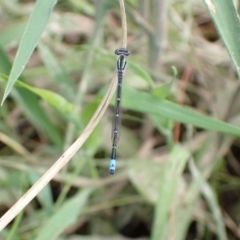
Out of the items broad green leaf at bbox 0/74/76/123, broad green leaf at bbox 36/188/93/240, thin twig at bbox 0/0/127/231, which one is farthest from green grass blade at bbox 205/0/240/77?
broad green leaf at bbox 36/188/93/240

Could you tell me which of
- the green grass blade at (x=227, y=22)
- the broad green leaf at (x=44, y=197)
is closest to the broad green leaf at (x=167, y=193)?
the broad green leaf at (x=44, y=197)

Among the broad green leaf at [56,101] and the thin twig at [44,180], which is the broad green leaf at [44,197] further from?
the thin twig at [44,180]

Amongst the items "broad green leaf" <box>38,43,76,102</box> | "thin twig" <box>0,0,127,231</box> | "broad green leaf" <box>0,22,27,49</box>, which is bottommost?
"thin twig" <box>0,0,127,231</box>

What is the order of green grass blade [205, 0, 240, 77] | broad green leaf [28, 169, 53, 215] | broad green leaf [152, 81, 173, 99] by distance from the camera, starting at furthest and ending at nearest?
broad green leaf [28, 169, 53, 215], broad green leaf [152, 81, 173, 99], green grass blade [205, 0, 240, 77]

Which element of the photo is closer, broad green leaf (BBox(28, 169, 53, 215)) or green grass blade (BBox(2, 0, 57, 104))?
green grass blade (BBox(2, 0, 57, 104))

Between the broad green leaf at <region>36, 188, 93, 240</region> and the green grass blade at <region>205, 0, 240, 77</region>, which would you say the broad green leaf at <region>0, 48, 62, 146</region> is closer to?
the broad green leaf at <region>36, 188, 93, 240</region>

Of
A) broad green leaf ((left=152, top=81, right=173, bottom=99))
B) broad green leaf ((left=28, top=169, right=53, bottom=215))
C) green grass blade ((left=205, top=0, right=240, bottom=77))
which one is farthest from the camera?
broad green leaf ((left=28, top=169, right=53, bottom=215))

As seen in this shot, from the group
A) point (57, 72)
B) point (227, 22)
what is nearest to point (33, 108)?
point (57, 72)

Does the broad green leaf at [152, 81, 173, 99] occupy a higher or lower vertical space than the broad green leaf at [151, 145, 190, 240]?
higher

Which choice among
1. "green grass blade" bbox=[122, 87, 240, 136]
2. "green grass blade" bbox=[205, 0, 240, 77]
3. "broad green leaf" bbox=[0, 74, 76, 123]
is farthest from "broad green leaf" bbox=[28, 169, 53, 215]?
"green grass blade" bbox=[205, 0, 240, 77]
